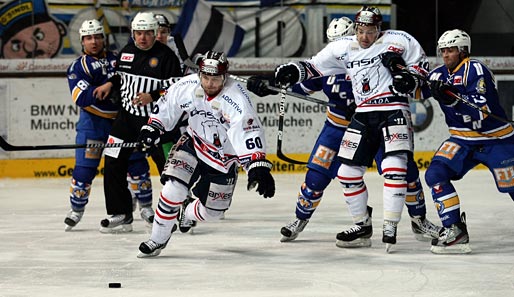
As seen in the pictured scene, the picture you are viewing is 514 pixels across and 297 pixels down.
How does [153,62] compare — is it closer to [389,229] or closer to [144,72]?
[144,72]

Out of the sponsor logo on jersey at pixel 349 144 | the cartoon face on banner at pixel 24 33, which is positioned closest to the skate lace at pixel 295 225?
the sponsor logo on jersey at pixel 349 144

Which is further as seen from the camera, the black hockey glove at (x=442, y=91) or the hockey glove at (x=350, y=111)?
the hockey glove at (x=350, y=111)

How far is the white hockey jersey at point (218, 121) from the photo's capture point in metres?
5.34

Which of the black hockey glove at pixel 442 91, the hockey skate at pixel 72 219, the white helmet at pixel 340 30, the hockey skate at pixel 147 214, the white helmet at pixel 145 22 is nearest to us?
the black hockey glove at pixel 442 91

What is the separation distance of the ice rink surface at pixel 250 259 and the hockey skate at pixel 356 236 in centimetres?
6

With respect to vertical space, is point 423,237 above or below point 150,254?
below

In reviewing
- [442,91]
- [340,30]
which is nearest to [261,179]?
[442,91]

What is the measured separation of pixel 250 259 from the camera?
5637 millimetres

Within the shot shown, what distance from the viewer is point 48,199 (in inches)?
323

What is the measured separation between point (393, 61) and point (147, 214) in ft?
6.22

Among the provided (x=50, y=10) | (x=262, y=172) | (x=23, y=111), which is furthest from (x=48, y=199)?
(x=262, y=172)

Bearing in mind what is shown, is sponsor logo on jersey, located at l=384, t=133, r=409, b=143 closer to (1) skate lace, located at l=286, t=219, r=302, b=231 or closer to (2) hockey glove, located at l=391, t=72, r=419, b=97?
(2) hockey glove, located at l=391, t=72, r=419, b=97

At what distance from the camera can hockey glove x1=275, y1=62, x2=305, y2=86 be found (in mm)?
6055

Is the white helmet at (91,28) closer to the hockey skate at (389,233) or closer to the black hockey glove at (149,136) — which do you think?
the black hockey glove at (149,136)
